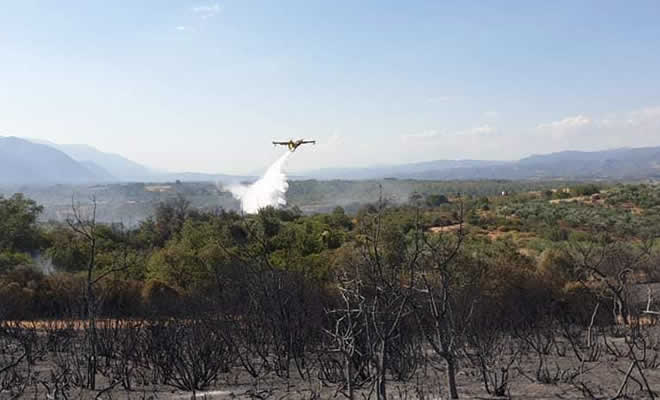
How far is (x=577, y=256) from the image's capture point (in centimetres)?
3005

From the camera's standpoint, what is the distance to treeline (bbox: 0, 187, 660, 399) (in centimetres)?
999

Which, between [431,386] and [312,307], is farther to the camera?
[312,307]

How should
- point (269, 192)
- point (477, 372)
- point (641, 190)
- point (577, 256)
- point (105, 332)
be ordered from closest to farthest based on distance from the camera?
point (477, 372) < point (105, 332) < point (577, 256) < point (641, 190) < point (269, 192)

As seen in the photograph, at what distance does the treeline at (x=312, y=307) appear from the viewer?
9992mm

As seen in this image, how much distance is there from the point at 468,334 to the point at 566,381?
3.03 meters

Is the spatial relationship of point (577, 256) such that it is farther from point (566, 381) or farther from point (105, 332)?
point (105, 332)

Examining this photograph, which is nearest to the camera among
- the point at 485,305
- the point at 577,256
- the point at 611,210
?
the point at 485,305

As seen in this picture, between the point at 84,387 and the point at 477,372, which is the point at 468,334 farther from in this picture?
the point at 84,387

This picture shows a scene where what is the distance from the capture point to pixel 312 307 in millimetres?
15359

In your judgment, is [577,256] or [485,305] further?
[577,256]

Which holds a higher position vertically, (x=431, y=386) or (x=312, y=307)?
(x=312, y=307)

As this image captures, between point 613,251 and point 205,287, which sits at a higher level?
point 613,251

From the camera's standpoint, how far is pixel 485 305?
56.0 feet

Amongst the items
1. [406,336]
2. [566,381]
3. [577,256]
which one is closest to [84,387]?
[406,336]
